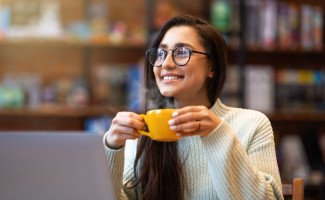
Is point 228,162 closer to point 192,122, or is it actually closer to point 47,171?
point 192,122

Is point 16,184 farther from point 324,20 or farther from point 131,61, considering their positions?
point 324,20

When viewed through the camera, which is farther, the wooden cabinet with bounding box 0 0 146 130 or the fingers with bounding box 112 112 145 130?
the wooden cabinet with bounding box 0 0 146 130

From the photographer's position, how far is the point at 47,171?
0.81m

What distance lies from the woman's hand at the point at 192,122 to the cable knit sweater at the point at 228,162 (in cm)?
2

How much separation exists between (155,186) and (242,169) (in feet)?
0.84

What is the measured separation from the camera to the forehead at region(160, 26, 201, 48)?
132 cm

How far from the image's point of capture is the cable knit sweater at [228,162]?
1094 millimetres

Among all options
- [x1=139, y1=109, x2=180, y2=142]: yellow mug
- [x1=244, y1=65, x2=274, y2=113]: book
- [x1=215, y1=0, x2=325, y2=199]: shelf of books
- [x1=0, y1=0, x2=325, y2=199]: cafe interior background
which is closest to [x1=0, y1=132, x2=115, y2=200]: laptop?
[x1=139, y1=109, x2=180, y2=142]: yellow mug

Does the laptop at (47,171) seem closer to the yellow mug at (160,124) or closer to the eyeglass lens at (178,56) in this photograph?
the yellow mug at (160,124)

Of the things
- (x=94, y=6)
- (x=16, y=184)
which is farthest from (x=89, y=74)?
(x=16, y=184)

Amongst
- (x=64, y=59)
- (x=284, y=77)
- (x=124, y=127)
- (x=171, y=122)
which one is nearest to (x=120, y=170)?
(x=124, y=127)

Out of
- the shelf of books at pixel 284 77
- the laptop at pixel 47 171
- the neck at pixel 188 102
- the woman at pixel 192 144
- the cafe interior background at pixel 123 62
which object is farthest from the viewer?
the shelf of books at pixel 284 77

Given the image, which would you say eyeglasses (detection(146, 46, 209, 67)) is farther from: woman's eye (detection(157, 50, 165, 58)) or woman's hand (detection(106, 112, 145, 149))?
woman's hand (detection(106, 112, 145, 149))

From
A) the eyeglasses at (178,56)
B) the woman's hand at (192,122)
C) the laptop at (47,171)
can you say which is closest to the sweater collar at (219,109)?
the eyeglasses at (178,56)
